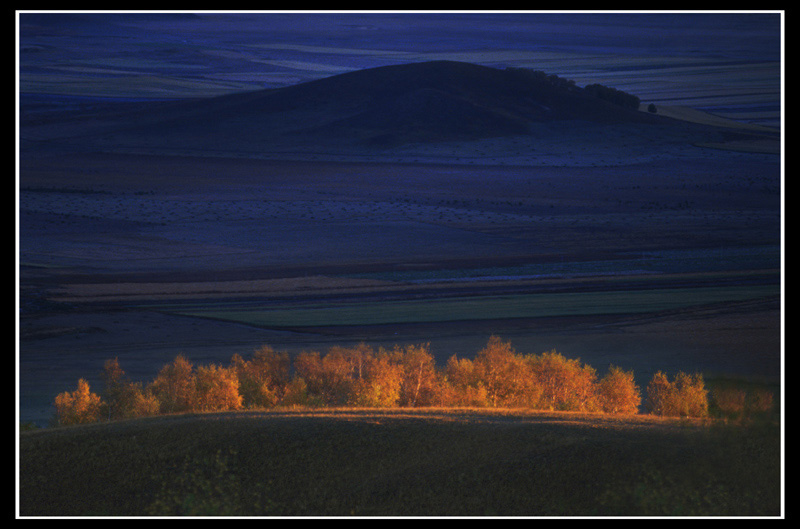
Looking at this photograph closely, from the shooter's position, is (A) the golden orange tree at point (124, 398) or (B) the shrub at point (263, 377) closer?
(A) the golden orange tree at point (124, 398)

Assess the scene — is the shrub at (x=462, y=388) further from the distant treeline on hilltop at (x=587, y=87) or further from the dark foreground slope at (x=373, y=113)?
the distant treeline on hilltop at (x=587, y=87)

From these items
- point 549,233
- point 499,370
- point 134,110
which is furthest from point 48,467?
Answer: point 134,110

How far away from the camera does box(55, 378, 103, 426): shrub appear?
28.1 metres

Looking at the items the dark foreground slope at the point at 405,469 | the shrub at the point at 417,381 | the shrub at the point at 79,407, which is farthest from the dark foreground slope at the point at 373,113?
the dark foreground slope at the point at 405,469

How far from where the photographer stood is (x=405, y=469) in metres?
16.1

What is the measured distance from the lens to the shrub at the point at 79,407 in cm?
2809

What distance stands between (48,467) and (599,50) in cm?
11549

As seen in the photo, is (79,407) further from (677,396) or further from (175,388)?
(677,396)

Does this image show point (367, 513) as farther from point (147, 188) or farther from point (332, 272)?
→ point (147, 188)

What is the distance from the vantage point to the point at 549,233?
63.0 m

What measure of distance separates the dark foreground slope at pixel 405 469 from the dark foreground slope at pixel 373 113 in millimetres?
85596

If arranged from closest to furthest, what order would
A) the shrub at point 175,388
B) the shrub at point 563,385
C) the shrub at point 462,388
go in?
the shrub at point 563,385, the shrub at point 462,388, the shrub at point 175,388

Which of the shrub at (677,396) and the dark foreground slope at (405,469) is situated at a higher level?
the dark foreground slope at (405,469)

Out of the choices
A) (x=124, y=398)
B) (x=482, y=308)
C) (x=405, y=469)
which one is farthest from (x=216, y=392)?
(x=482, y=308)
